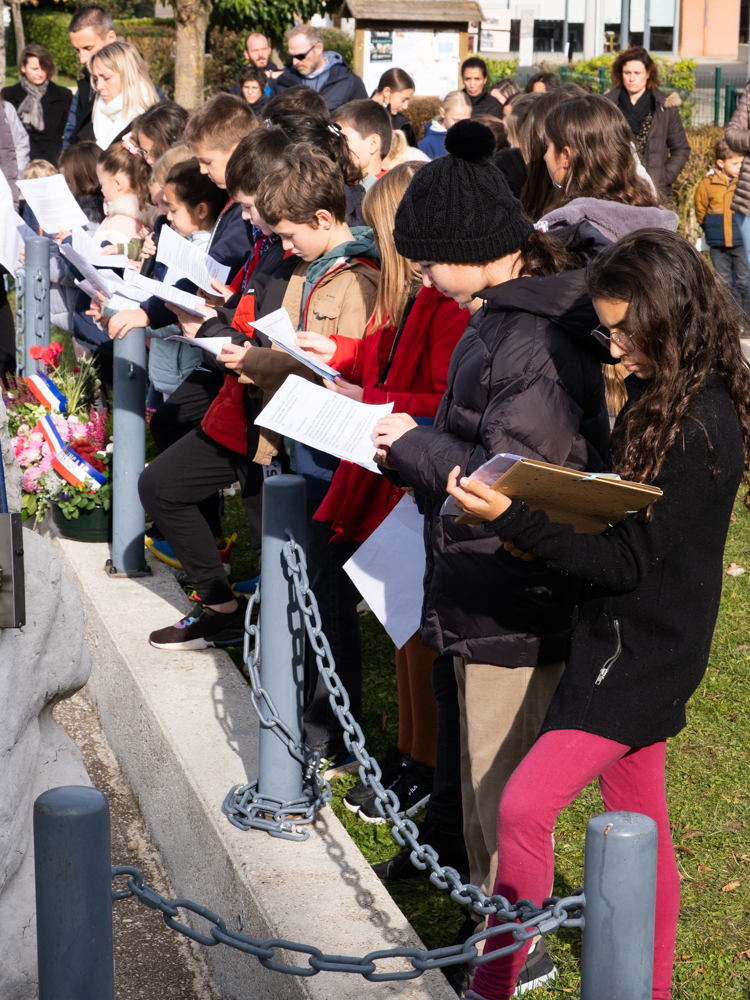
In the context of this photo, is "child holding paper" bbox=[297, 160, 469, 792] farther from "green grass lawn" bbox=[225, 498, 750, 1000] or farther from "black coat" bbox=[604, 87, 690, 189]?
"black coat" bbox=[604, 87, 690, 189]

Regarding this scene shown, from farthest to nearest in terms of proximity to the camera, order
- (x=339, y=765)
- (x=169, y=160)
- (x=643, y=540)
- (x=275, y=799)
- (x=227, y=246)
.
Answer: (x=169, y=160) < (x=227, y=246) < (x=339, y=765) < (x=275, y=799) < (x=643, y=540)

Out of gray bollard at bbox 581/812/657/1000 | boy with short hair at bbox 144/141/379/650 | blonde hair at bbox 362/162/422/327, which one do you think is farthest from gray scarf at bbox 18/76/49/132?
gray bollard at bbox 581/812/657/1000

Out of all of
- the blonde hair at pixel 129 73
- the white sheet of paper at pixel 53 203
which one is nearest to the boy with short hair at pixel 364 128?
the white sheet of paper at pixel 53 203

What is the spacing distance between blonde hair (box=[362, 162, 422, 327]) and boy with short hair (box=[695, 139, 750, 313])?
7303 millimetres

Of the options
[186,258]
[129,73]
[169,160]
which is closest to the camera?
[186,258]

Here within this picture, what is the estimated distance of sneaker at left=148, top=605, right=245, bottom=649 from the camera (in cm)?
461

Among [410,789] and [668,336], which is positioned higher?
[668,336]

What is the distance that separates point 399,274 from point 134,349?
211cm

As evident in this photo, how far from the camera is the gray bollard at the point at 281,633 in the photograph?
321 cm

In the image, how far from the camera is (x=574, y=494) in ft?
7.56

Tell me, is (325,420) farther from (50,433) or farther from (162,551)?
(50,433)

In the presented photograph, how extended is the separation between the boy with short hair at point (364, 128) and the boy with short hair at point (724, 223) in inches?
215

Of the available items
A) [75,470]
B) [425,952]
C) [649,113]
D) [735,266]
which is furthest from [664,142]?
[425,952]

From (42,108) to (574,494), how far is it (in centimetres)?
1184
